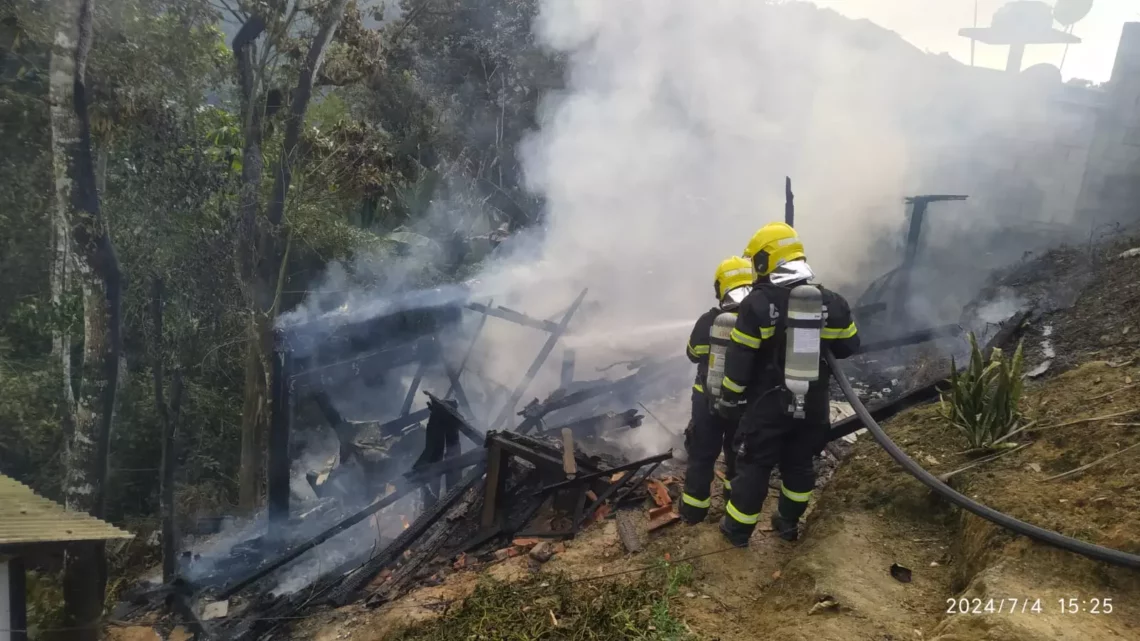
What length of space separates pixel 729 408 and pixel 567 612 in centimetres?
162

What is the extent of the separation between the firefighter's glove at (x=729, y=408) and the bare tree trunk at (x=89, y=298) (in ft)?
22.7

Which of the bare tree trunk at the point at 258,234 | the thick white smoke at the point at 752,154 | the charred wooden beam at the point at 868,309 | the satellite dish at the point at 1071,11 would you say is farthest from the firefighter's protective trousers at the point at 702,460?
the satellite dish at the point at 1071,11

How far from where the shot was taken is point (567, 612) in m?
3.49

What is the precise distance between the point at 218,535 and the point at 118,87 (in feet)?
19.5

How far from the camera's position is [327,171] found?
9898 mm

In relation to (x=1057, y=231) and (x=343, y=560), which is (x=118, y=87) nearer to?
(x=343, y=560)

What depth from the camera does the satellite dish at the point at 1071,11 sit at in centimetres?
1589

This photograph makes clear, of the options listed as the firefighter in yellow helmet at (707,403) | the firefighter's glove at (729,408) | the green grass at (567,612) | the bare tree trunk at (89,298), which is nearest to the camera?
the green grass at (567,612)

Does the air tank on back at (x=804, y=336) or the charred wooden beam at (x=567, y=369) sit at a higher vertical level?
the air tank on back at (x=804, y=336)

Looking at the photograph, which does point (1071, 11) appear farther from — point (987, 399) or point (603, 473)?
point (603, 473)

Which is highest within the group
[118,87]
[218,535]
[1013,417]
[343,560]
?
[118,87]

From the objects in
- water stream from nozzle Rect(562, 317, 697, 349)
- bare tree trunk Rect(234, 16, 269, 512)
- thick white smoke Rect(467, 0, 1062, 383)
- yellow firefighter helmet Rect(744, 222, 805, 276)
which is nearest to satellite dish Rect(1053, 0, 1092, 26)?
thick white smoke Rect(467, 0, 1062, 383)

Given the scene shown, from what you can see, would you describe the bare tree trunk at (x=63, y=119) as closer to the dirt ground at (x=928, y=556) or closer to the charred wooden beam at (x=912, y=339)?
the dirt ground at (x=928, y=556)

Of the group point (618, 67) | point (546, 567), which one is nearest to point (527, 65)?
point (618, 67)
